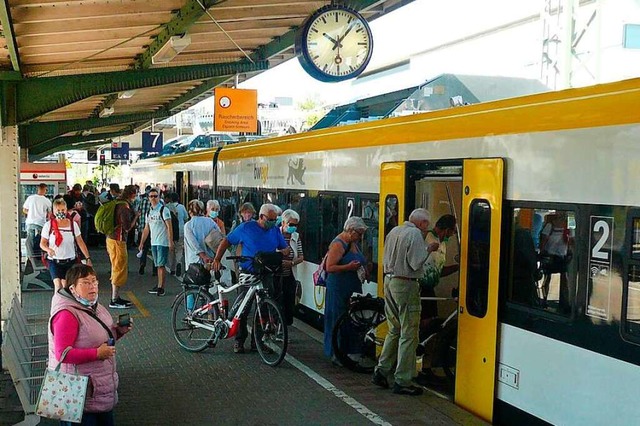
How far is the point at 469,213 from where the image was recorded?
6.39 m

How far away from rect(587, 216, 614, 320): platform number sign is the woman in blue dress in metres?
2.98

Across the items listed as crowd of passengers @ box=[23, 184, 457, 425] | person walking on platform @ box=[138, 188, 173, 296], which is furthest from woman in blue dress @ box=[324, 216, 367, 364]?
person walking on platform @ box=[138, 188, 173, 296]

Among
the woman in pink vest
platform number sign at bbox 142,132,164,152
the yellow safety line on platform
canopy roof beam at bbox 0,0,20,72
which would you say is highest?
canopy roof beam at bbox 0,0,20,72

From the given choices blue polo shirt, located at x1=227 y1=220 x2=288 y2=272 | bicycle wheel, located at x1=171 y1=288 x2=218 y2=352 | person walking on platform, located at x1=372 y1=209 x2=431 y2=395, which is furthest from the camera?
bicycle wheel, located at x1=171 y1=288 x2=218 y2=352

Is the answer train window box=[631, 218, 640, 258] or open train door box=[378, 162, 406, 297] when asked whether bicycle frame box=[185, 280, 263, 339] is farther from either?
train window box=[631, 218, 640, 258]

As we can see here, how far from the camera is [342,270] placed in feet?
25.7

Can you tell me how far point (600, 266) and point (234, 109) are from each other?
448 inches

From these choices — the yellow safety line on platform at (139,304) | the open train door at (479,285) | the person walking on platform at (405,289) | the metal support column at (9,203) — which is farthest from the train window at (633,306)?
the metal support column at (9,203)

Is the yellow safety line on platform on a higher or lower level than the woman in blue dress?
lower

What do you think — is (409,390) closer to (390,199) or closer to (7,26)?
(390,199)

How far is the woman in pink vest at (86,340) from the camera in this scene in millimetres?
4492

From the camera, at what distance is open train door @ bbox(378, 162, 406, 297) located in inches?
303

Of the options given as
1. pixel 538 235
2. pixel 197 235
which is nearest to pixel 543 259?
pixel 538 235

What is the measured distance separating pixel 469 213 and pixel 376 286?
7.34ft
